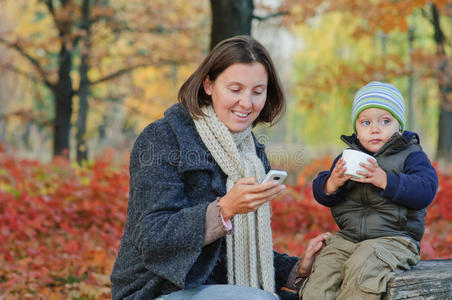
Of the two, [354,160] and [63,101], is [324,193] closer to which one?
[354,160]

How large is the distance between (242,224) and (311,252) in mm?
373

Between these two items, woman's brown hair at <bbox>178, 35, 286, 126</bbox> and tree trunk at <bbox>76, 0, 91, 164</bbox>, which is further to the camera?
tree trunk at <bbox>76, 0, 91, 164</bbox>

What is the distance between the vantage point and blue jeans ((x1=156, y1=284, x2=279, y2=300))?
2027mm

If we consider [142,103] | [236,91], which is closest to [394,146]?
[236,91]

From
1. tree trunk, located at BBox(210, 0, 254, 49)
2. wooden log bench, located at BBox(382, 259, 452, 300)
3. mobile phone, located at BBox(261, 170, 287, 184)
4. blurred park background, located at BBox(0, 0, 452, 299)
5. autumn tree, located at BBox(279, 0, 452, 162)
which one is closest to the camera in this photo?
mobile phone, located at BBox(261, 170, 287, 184)

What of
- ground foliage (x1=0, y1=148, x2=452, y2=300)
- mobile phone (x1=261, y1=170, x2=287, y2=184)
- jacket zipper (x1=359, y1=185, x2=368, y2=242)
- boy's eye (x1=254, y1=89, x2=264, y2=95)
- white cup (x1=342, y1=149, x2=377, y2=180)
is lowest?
ground foliage (x1=0, y1=148, x2=452, y2=300)

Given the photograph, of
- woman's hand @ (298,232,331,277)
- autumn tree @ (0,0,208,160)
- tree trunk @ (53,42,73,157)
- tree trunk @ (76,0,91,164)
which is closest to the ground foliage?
tree trunk @ (76,0,91,164)

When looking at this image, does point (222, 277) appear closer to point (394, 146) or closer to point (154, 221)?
point (154, 221)

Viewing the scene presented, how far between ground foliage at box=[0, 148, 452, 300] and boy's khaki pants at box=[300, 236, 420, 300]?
1906 mm

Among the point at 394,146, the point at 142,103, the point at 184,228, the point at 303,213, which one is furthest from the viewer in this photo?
the point at 142,103

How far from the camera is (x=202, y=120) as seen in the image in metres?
2.29

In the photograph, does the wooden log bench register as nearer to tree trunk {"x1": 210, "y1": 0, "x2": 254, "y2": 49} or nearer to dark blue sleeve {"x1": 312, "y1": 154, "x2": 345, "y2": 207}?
dark blue sleeve {"x1": 312, "y1": 154, "x2": 345, "y2": 207}

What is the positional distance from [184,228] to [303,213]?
3.97 m

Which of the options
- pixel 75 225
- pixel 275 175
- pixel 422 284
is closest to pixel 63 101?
pixel 75 225
